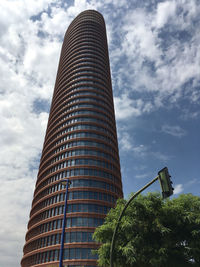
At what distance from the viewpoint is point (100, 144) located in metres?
63.1

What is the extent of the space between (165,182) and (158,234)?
14521mm

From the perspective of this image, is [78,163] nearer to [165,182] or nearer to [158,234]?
[158,234]

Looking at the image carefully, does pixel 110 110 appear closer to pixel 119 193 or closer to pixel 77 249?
pixel 119 193

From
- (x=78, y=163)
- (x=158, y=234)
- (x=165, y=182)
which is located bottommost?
(x=165, y=182)

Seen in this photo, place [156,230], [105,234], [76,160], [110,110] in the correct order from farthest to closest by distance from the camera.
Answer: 1. [110,110]
2. [76,160]
3. [105,234]
4. [156,230]

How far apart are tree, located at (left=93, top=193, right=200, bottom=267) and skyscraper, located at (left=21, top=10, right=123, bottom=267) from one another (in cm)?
2708

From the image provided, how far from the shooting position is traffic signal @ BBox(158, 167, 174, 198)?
8703 mm

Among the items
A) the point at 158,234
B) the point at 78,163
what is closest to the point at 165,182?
the point at 158,234

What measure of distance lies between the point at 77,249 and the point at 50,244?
7859 mm

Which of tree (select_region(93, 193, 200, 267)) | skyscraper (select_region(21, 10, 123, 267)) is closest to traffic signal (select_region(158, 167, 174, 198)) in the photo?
tree (select_region(93, 193, 200, 267))

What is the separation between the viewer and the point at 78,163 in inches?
2272

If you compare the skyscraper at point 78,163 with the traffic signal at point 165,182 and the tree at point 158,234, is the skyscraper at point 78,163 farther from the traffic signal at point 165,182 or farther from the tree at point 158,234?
the traffic signal at point 165,182

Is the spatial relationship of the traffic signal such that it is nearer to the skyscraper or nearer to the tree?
the tree

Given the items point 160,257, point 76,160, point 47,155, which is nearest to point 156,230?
point 160,257
